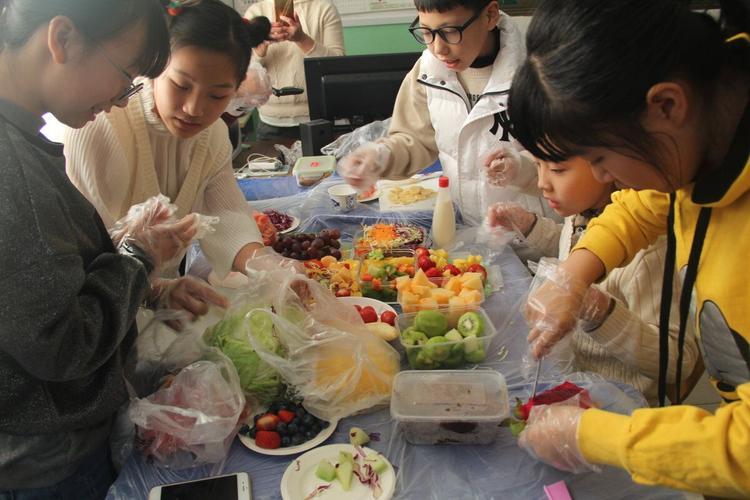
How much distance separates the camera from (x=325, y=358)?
1.20 m

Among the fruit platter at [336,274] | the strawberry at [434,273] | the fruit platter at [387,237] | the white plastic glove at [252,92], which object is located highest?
the white plastic glove at [252,92]

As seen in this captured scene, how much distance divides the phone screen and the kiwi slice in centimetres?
65

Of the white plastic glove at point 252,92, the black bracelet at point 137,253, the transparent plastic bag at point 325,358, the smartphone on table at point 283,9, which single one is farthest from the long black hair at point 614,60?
the smartphone on table at point 283,9

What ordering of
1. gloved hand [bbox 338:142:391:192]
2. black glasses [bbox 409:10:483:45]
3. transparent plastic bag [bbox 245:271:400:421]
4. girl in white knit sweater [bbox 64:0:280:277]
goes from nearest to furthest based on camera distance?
1. transparent plastic bag [bbox 245:271:400:421]
2. girl in white knit sweater [bbox 64:0:280:277]
3. black glasses [bbox 409:10:483:45]
4. gloved hand [bbox 338:142:391:192]

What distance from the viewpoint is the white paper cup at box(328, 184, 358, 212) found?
2.37 m

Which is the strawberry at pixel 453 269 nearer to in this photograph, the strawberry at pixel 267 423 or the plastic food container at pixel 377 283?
the plastic food container at pixel 377 283

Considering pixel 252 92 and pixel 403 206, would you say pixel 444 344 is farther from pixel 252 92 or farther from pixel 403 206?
pixel 252 92

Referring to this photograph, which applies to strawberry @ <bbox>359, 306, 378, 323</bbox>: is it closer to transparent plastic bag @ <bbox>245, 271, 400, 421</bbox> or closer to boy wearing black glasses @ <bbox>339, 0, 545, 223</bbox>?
transparent plastic bag @ <bbox>245, 271, 400, 421</bbox>

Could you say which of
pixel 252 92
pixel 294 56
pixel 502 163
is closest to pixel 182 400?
pixel 502 163

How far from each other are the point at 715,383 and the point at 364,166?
143 cm

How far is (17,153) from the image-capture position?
2.81ft

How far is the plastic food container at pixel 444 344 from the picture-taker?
4.18ft

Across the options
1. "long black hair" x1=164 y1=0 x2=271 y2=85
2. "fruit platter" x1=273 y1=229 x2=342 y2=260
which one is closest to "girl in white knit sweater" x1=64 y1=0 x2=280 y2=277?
"long black hair" x1=164 y1=0 x2=271 y2=85

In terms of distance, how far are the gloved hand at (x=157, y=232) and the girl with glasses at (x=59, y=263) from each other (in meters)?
0.14
